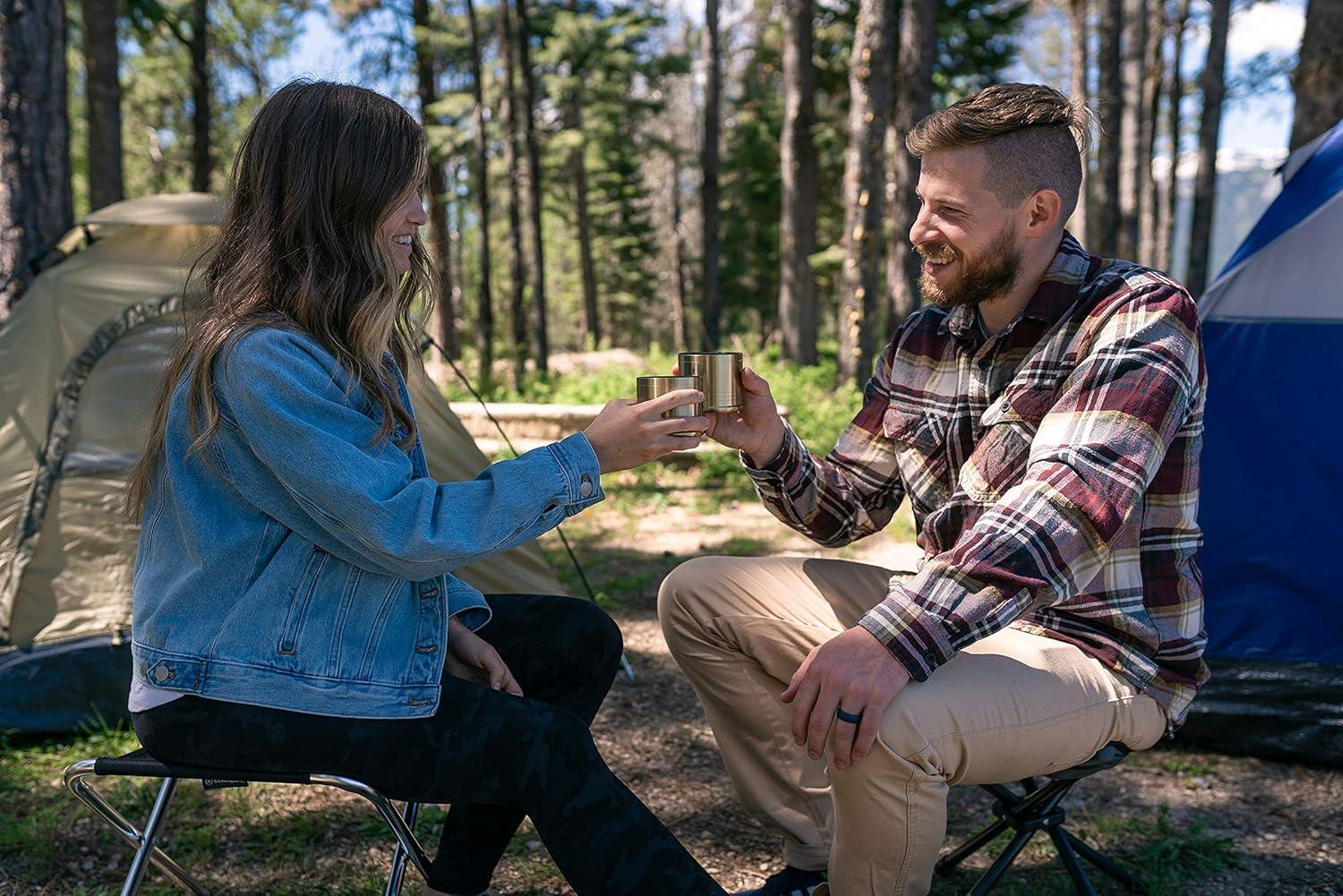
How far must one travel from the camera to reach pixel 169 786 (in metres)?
1.91

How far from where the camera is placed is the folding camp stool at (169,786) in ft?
5.44

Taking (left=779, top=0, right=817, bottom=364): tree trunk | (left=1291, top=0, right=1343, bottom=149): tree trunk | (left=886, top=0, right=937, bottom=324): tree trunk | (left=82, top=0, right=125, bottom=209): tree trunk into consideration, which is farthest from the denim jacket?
(left=779, top=0, right=817, bottom=364): tree trunk

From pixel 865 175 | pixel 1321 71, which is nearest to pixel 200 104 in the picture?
pixel 865 175

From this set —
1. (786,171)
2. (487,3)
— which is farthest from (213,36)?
(786,171)

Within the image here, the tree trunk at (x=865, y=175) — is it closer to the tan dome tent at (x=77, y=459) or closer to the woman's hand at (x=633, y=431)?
the tan dome tent at (x=77, y=459)

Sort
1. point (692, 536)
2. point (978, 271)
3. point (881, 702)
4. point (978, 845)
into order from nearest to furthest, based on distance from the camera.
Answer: point (881, 702) → point (978, 271) → point (978, 845) → point (692, 536)

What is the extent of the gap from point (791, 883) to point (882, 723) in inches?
30.5

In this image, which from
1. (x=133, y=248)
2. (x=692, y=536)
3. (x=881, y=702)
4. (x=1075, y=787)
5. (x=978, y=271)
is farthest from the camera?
(x=692, y=536)

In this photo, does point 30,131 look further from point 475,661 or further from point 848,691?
point 848,691

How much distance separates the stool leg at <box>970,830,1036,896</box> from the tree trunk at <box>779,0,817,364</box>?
11.6 metres

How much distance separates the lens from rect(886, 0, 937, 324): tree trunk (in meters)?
8.43

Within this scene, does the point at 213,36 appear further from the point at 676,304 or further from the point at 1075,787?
the point at 1075,787

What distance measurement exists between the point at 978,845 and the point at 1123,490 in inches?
41.4

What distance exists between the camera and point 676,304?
79.9 ft
